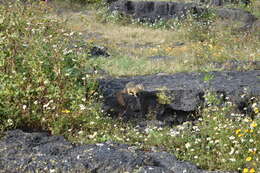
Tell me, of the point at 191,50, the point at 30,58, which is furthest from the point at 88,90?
the point at 191,50

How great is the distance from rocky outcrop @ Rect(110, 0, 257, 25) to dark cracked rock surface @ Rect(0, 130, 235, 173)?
11177mm

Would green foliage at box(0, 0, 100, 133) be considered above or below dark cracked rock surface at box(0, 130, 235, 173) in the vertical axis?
above

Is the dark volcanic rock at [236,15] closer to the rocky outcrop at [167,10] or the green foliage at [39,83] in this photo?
the rocky outcrop at [167,10]

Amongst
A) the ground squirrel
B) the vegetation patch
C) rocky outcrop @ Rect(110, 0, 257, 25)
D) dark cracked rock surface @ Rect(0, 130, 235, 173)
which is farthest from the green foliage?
rocky outcrop @ Rect(110, 0, 257, 25)

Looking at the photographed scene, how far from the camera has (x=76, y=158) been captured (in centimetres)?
335

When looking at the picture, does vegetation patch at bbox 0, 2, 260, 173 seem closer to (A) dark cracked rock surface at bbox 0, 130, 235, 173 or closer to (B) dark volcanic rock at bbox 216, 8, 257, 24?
(A) dark cracked rock surface at bbox 0, 130, 235, 173

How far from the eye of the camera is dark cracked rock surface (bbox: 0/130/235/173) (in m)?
3.22

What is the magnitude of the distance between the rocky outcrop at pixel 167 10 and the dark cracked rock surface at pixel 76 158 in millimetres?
11177

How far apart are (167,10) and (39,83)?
10.9 metres

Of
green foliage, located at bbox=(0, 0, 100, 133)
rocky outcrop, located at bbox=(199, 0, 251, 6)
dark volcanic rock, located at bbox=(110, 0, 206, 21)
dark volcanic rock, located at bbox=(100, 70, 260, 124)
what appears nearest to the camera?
green foliage, located at bbox=(0, 0, 100, 133)

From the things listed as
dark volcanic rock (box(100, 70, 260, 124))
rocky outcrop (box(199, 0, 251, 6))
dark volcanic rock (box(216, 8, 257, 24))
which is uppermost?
rocky outcrop (box(199, 0, 251, 6))

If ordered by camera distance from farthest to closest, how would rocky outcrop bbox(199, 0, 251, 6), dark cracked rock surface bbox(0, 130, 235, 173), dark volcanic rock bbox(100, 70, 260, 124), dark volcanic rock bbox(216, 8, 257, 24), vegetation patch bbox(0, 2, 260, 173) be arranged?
rocky outcrop bbox(199, 0, 251, 6), dark volcanic rock bbox(216, 8, 257, 24), dark volcanic rock bbox(100, 70, 260, 124), vegetation patch bbox(0, 2, 260, 173), dark cracked rock surface bbox(0, 130, 235, 173)

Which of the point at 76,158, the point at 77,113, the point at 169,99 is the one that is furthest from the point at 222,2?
the point at 76,158

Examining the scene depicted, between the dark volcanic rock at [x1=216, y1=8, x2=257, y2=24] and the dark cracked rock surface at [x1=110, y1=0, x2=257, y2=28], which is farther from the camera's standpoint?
the dark cracked rock surface at [x1=110, y1=0, x2=257, y2=28]
